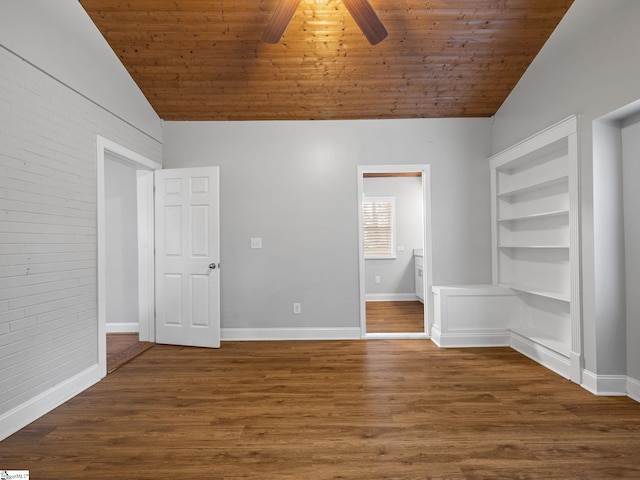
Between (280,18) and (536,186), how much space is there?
9.29ft

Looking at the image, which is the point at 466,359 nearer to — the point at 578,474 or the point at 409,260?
the point at 578,474

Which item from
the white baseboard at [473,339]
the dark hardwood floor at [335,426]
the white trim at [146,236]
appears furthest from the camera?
the white trim at [146,236]

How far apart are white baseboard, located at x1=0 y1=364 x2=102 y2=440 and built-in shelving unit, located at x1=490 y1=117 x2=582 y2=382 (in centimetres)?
399

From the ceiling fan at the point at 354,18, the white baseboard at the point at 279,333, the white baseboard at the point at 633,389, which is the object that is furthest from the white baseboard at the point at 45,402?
the white baseboard at the point at 633,389

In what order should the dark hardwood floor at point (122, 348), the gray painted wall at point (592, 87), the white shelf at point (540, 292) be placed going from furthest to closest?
the dark hardwood floor at point (122, 348)
the white shelf at point (540, 292)
the gray painted wall at point (592, 87)

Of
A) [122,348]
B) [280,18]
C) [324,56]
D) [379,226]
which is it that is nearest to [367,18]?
[280,18]

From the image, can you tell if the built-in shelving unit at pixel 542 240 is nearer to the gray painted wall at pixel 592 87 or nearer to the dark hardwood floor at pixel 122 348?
the gray painted wall at pixel 592 87

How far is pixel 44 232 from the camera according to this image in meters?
2.44

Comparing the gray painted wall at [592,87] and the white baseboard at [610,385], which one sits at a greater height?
the gray painted wall at [592,87]

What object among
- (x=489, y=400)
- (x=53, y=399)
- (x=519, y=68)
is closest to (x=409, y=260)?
(x=519, y=68)

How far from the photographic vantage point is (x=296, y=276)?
4.17 meters

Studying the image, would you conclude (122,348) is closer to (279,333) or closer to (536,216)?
(279,333)

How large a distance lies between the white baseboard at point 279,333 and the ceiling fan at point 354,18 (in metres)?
3.01

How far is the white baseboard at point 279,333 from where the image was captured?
4.13 metres
